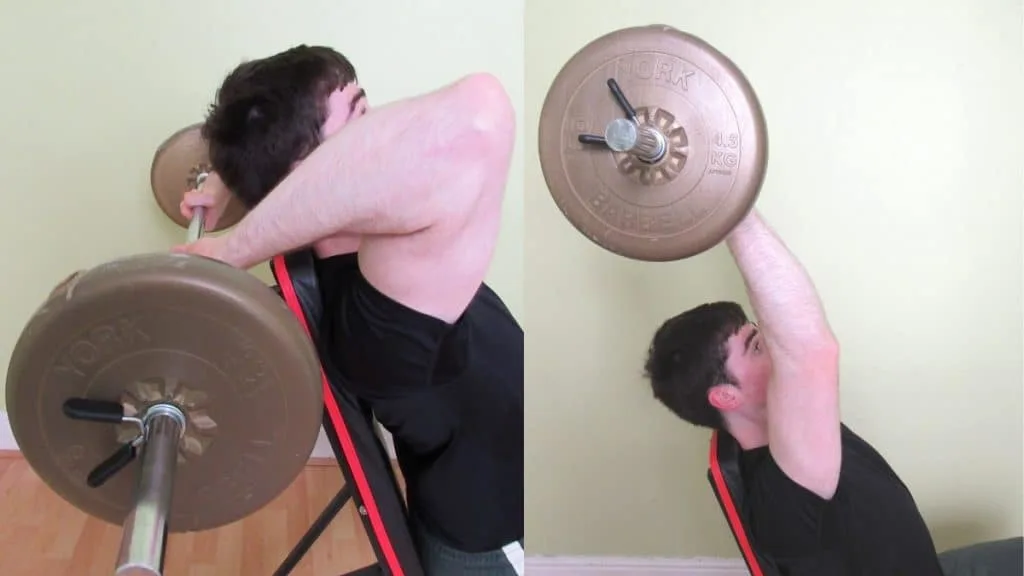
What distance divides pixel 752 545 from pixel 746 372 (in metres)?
0.18

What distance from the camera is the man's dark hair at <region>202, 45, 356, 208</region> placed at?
922 millimetres

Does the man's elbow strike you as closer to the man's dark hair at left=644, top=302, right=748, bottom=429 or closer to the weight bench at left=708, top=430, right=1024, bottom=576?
the man's dark hair at left=644, top=302, right=748, bottom=429

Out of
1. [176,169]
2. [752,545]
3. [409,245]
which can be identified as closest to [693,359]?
[752,545]

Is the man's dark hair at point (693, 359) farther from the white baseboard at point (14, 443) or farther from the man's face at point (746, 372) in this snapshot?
the white baseboard at point (14, 443)

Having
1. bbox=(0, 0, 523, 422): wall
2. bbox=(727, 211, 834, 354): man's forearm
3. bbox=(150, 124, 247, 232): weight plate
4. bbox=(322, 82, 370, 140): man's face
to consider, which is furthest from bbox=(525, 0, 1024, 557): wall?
bbox=(150, 124, 247, 232): weight plate

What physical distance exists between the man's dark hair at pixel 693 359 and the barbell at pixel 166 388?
348 mm

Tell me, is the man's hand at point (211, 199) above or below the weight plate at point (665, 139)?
below

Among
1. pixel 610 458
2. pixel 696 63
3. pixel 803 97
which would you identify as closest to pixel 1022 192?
pixel 803 97

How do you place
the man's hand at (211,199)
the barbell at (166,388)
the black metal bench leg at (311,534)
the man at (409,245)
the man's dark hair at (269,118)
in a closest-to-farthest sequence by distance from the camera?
the barbell at (166,388), the man at (409,245), the man's dark hair at (269,118), the man's hand at (211,199), the black metal bench leg at (311,534)

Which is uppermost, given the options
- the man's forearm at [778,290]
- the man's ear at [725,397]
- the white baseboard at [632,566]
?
the man's forearm at [778,290]

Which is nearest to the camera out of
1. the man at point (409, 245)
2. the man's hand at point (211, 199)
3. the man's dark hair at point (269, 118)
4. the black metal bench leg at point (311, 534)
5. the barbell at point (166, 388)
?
the barbell at point (166, 388)

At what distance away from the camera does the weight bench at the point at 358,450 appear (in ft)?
2.88

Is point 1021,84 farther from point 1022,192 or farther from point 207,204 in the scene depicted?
point 207,204

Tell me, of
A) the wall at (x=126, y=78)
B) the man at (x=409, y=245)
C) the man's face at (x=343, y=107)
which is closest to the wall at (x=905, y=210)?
the man at (x=409, y=245)
